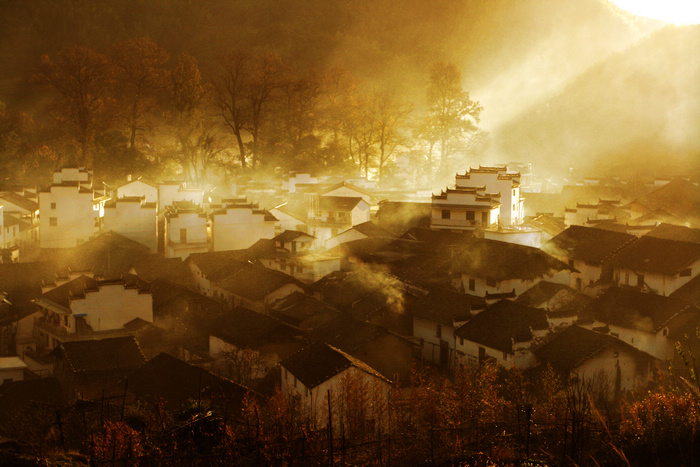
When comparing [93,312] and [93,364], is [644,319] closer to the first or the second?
[93,364]

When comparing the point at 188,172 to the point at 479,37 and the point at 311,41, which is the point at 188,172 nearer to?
the point at 311,41

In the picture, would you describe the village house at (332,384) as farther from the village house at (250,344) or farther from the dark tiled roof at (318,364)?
the village house at (250,344)

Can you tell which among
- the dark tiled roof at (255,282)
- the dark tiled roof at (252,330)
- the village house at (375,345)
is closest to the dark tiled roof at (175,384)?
the dark tiled roof at (252,330)

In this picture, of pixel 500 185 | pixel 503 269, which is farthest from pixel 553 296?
pixel 500 185

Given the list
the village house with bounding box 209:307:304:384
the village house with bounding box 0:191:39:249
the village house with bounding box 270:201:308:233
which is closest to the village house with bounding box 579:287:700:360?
the village house with bounding box 209:307:304:384

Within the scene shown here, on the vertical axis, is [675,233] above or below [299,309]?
above

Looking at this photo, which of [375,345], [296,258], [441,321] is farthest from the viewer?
[296,258]

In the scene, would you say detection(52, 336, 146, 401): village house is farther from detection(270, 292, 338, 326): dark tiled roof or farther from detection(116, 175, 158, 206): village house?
detection(116, 175, 158, 206): village house
